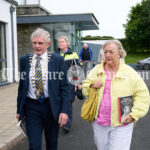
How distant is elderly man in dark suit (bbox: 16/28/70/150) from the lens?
3.00 m

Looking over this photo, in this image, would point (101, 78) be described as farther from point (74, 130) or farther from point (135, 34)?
point (135, 34)

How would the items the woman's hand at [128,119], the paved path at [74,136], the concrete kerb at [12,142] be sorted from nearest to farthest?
the woman's hand at [128,119] < the concrete kerb at [12,142] < the paved path at [74,136]

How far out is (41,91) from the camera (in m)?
2.99

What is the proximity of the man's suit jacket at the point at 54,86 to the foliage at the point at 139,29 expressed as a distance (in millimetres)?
59019

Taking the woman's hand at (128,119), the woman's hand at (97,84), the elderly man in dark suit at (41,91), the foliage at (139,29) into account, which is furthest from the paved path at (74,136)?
the foliage at (139,29)

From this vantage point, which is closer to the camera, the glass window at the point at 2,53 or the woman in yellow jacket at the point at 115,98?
the woman in yellow jacket at the point at 115,98

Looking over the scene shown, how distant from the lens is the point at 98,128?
3078mm

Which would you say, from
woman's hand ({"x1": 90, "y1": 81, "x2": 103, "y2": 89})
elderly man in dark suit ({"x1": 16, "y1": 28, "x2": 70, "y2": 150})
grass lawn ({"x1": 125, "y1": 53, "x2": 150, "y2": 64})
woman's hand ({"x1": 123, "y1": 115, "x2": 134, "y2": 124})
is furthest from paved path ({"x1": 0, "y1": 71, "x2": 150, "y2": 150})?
grass lawn ({"x1": 125, "y1": 53, "x2": 150, "y2": 64})

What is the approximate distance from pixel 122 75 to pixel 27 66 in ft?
3.54

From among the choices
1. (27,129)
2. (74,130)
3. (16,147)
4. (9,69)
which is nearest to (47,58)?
(27,129)

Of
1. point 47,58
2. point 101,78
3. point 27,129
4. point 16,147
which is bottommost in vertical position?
point 16,147

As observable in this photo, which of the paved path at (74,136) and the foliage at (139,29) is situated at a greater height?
the foliage at (139,29)

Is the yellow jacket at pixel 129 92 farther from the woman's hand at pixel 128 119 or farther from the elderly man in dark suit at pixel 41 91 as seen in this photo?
the elderly man in dark suit at pixel 41 91

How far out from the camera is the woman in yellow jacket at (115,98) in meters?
2.94
